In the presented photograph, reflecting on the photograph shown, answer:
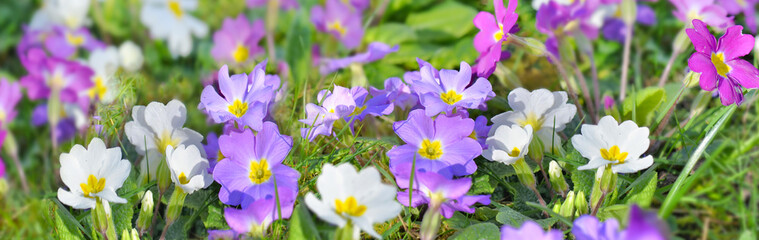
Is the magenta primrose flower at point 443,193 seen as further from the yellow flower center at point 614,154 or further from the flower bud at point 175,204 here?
the flower bud at point 175,204

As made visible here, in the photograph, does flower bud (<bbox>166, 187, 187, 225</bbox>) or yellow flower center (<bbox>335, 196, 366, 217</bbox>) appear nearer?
yellow flower center (<bbox>335, 196, 366, 217</bbox>)

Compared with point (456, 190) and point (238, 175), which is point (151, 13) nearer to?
point (238, 175)

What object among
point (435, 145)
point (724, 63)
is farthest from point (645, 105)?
point (435, 145)

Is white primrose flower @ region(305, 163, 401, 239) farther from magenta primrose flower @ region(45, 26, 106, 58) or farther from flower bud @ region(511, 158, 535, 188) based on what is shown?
magenta primrose flower @ region(45, 26, 106, 58)

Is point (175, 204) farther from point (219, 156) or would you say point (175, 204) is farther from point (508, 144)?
point (508, 144)

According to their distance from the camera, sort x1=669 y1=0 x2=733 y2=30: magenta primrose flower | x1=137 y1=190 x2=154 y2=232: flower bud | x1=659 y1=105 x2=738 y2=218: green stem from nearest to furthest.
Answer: x1=659 y1=105 x2=738 y2=218: green stem, x1=137 y1=190 x2=154 y2=232: flower bud, x1=669 y1=0 x2=733 y2=30: magenta primrose flower

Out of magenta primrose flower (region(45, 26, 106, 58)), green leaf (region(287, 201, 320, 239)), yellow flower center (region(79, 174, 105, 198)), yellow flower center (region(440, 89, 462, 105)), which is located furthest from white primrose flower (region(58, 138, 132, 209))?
magenta primrose flower (region(45, 26, 106, 58))

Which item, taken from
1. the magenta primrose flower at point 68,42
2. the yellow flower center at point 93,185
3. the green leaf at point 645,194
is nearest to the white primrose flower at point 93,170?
the yellow flower center at point 93,185
